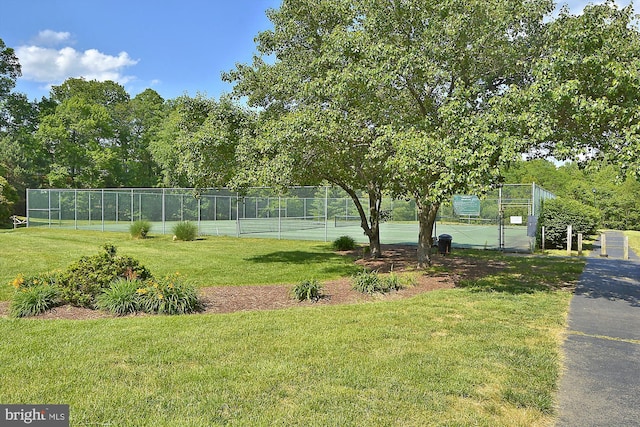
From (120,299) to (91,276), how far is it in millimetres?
792

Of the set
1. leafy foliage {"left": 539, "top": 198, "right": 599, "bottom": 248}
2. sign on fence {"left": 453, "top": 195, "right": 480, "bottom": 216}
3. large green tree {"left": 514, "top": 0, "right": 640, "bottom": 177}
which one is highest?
large green tree {"left": 514, "top": 0, "right": 640, "bottom": 177}

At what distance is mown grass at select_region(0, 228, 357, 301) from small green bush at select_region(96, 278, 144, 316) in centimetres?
227

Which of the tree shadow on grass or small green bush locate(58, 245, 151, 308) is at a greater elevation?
small green bush locate(58, 245, 151, 308)

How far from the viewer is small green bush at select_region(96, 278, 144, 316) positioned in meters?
6.12

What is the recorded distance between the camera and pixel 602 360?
4.34 meters

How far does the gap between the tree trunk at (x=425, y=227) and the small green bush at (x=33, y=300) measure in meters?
7.86

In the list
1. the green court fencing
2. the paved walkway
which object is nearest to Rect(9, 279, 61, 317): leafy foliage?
the paved walkway

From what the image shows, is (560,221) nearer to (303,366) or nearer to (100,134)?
(303,366)

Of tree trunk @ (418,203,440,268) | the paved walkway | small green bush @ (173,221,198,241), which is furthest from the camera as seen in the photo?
small green bush @ (173,221,198,241)

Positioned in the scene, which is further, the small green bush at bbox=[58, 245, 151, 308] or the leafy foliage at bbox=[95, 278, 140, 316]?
the small green bush at bbox=[58, 245, 151, 308]

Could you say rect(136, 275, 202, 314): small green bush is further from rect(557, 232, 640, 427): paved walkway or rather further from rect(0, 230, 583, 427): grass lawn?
rect(557, 232, 640, 427): paved walkway

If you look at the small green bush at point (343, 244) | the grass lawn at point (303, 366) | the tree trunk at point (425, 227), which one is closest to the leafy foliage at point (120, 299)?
the grass lawn at point (303, 366)

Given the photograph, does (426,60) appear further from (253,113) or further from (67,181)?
(67,181)

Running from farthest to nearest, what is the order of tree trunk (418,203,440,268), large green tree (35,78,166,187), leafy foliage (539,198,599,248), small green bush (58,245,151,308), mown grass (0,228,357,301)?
1. large green tree (35,78,166,187)
2. leafy foliage (539,198,599,248)
3. tree trunk (418,203,440,268)
4. mown grass (0,228,357,301)
5. small green bush (58,245,151,308)
